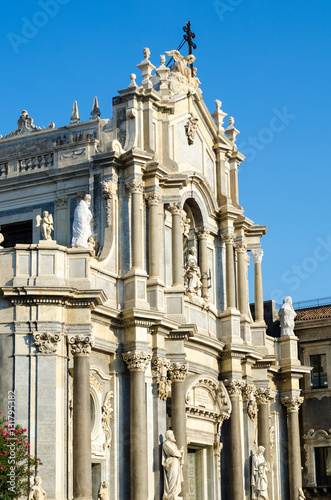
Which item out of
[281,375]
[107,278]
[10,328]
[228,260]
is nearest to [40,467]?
[10,328]

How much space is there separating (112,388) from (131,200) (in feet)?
20.5

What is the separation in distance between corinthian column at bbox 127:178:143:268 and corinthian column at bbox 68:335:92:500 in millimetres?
4827

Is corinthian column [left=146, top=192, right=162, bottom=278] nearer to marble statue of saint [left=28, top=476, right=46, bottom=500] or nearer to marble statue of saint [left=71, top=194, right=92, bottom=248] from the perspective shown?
marble statue of saint [left=71, top=194, right=92, bottom=248]

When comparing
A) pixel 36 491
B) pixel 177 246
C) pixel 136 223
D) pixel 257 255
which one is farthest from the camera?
pixel 257 255

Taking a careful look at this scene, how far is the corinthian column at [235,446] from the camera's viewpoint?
3828 centimetres

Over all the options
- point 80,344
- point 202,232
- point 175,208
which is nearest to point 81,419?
point 80,344

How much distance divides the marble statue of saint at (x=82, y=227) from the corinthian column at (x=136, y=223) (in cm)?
237

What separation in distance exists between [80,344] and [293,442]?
17052mm

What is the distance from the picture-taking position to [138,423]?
107ft

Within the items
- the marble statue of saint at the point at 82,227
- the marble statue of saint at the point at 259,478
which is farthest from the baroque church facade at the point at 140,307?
the marble statue of saint at the point at 82,227

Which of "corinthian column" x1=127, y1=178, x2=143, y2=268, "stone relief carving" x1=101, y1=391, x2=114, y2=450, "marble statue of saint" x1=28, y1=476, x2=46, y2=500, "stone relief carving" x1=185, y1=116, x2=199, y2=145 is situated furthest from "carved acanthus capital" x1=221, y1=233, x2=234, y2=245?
"marble statue of saint" x1=28, y1=476, x2=46, y2=500

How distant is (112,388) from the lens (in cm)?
3322

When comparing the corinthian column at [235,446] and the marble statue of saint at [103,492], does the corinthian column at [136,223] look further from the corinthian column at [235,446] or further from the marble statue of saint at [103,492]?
the corinthian column at [235,446]

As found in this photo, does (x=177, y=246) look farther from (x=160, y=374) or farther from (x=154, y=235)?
(x=160, y=374)
